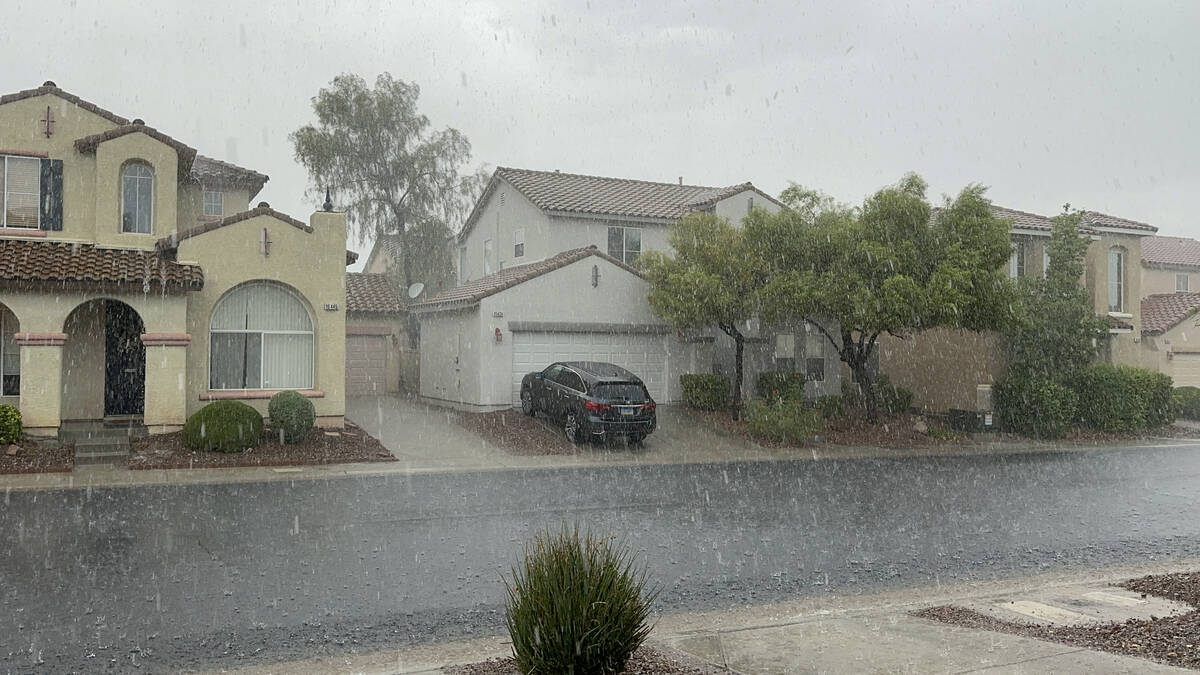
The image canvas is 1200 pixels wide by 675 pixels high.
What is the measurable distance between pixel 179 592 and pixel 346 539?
2.64 metres

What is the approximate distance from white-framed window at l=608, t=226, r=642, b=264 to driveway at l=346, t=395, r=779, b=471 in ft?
20.0

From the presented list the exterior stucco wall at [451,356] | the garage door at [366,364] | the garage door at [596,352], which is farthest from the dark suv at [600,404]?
the garage door at [366,364]

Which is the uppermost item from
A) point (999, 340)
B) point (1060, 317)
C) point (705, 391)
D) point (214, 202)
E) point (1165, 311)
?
point (214, 202)

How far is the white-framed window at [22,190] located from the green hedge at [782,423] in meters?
16.8

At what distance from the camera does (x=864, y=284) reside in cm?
2273

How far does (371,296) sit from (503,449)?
14.6 meters

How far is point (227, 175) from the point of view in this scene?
81.0 ft

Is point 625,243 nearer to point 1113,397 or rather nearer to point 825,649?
point 1113,397

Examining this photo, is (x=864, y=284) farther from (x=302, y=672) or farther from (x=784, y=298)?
(x=302, y=672)

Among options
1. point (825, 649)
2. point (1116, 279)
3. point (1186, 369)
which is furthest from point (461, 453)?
point (1186, 369)

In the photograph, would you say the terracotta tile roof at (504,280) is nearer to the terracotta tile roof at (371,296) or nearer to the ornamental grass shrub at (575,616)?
the terracotta tile roof at (371,296)

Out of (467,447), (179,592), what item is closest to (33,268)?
A: (467,447)

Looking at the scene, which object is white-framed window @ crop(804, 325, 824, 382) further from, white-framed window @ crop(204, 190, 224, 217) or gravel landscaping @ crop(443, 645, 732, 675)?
gravel landscaping @ crop(443, 645, 732, 675)

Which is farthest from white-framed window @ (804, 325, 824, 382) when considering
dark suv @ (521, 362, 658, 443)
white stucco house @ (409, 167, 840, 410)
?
dark suv @ (521, 362, 658, 443)
